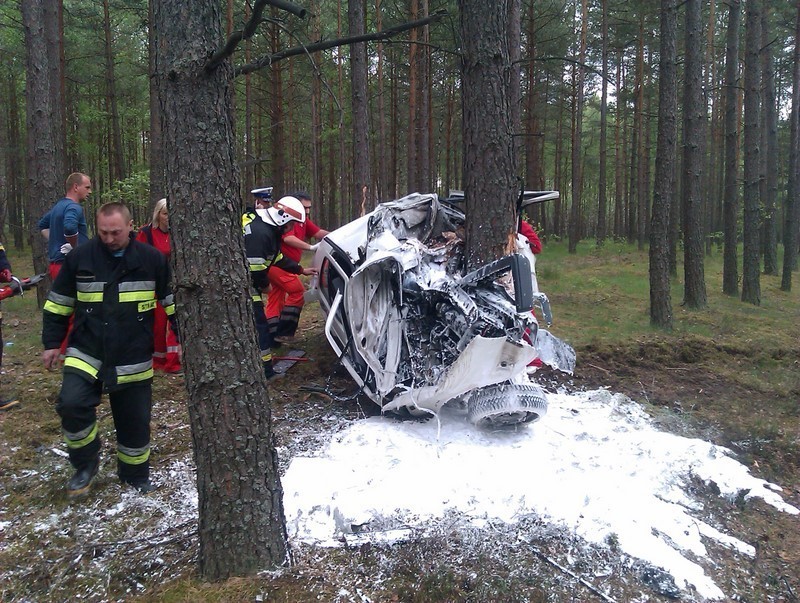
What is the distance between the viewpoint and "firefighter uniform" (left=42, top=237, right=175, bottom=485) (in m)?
3.56

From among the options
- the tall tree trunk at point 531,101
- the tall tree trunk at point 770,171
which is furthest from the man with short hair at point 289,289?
the tall tree trunk at point 770,171

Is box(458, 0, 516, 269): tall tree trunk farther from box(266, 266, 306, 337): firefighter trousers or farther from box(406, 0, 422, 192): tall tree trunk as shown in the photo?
box(406, 0, 422, 192): tall tree trunk

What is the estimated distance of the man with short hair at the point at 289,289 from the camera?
21.0 ft

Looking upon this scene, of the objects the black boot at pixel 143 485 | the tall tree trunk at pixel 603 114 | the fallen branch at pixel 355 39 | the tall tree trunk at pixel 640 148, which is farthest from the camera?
the tall tree trunk at pixel 640 148

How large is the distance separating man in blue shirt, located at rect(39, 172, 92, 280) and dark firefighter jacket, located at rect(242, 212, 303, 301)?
5.01ft

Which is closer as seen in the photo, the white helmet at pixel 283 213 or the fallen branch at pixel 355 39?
the fallen branch at pixel 355 39

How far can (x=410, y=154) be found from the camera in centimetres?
1848

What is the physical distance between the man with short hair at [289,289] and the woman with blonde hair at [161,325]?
122 cm

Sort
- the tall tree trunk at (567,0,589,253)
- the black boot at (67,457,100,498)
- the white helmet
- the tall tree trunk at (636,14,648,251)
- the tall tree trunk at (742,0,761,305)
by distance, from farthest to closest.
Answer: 1. the tall tree trunk at (636,14,648,251)
2. the tall tree trunk at (567,0,589,253)
3. the tall tree trunk at (742,0,761,305)
4. the white helmet
5. the black boot at (67,457,100,498)

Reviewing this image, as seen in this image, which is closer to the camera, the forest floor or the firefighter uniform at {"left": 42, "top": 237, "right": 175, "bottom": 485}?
the forest floor

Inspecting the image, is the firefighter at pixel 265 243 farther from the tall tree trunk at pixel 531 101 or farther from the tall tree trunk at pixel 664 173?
the tall tree trunk at pixel 531 101

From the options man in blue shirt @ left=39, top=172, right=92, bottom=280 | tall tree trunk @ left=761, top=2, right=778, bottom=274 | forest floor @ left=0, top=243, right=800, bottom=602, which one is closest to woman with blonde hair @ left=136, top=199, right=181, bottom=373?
forest floor @ left=0, top=243, right=800, bottom=602

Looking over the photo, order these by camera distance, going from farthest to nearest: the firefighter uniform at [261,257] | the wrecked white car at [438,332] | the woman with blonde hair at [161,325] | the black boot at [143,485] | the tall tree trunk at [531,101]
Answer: the tall tree trunk at [531,101] < the firefighter uniform at [261,257] < the woman with blonde hair at [161,325] < the wrecked white car at [438,332] < the black boot at [143,485]

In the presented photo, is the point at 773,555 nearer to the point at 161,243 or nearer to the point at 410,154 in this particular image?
the point at 161,243
